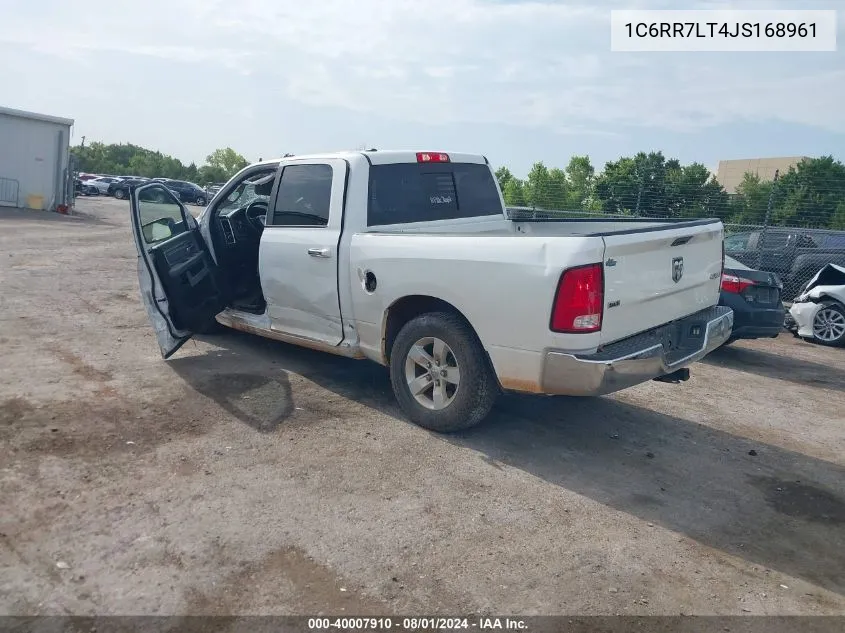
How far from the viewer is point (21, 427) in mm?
4871

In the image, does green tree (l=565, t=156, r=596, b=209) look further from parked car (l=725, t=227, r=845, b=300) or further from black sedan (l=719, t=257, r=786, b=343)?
black sedan (l=719, t=257, r=786, b=343)

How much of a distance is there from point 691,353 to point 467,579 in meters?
2.53

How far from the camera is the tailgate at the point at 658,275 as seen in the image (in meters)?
4.45

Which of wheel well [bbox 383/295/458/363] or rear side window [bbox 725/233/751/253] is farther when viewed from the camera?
rear side window [bbox 725/233/751/253]

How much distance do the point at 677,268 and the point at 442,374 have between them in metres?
1.76

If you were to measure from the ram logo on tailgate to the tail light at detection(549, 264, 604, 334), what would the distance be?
94 centimetres

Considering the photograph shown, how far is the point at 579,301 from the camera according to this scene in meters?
4.30

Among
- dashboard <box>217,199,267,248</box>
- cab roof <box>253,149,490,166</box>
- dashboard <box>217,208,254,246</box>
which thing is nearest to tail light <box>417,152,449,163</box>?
cab roof <box>253,149,490,166</box>

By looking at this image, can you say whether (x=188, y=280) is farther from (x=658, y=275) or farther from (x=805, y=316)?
(x=805, y=316)

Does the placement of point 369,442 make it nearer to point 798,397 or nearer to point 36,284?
point 798,397

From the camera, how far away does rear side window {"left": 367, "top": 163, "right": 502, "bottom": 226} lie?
5805 mm

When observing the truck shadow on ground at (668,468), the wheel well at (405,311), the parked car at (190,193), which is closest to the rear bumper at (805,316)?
the truck shadow on ground at (668,468)

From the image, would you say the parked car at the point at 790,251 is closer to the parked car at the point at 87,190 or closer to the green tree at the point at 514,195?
the green tree at the point at 514,195

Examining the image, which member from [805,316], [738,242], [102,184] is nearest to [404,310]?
[805,316]
